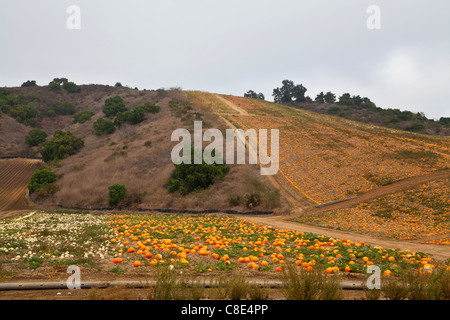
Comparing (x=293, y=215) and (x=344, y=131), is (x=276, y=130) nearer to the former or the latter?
(x=344, y=131)

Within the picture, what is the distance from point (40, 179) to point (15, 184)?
6846 mm

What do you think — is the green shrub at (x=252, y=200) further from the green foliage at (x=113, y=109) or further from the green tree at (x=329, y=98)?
the green tree at (x=329, y=98)

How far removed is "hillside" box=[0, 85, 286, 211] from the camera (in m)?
26.9

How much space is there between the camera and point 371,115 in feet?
264

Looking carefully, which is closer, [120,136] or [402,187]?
[402,187]

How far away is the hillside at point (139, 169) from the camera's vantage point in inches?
1061

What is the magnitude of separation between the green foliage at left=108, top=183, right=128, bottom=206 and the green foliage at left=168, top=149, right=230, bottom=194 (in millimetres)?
4361

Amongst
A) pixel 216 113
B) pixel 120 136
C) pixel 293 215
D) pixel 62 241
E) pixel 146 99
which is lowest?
pixel 293 215

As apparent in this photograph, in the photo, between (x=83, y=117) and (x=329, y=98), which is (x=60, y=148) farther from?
(x=329, y=98)

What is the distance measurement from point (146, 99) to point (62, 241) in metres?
62.2

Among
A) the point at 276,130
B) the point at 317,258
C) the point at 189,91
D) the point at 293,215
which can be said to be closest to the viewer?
the point at 317,258

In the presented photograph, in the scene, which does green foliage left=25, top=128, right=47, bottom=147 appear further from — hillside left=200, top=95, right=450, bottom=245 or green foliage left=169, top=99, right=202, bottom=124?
hillside left=200, top=95, right=450, bottom=245

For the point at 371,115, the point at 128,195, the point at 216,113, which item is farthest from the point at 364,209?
the point at 371,115

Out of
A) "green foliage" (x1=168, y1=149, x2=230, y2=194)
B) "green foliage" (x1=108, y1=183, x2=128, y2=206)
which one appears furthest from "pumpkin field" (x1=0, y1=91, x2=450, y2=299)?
"green foliage" (x1=168, y1=149, x2=230, y2=194)
